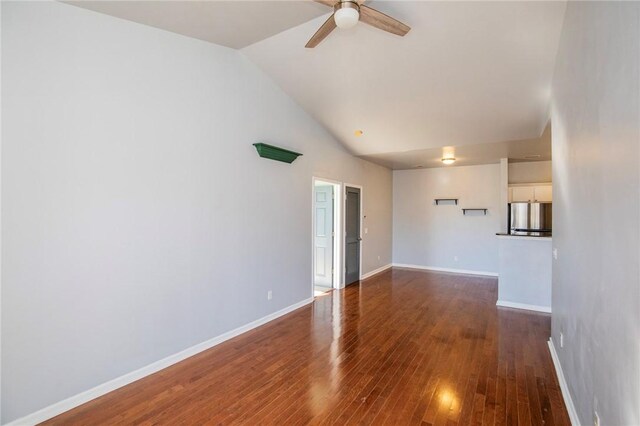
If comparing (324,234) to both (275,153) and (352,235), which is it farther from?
(275,153)

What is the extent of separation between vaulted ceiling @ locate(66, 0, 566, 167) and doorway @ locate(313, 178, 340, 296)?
1351mm

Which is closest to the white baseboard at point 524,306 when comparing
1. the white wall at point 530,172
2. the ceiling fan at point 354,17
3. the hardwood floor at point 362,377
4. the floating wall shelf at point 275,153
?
the hardwood floor at point 362,377

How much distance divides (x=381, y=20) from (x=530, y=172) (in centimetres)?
616

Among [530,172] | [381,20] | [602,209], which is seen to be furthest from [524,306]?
[381,20]

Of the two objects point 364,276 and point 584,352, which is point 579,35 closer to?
point 584,352

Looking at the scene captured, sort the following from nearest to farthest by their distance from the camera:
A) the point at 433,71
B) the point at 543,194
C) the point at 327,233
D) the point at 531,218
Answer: the point at 433,71 → the point at 327,233 → the point at 531,218 → the point at 543,194

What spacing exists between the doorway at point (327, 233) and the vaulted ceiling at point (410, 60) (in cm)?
135

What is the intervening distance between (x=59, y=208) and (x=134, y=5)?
1.78 m

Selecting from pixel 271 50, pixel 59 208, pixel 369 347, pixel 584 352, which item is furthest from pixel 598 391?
pixel 271 50

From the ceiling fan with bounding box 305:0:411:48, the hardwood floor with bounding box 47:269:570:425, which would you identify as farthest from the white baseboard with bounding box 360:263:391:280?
the ceiling fan with bounding box 305:0:411:48

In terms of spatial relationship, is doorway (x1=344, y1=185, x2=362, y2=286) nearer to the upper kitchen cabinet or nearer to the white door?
the white door

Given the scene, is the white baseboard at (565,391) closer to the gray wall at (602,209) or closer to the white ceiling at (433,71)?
the gray wall at (602,209)

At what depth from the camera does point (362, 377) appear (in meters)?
2.92

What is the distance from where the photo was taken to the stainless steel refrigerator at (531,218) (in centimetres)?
631
